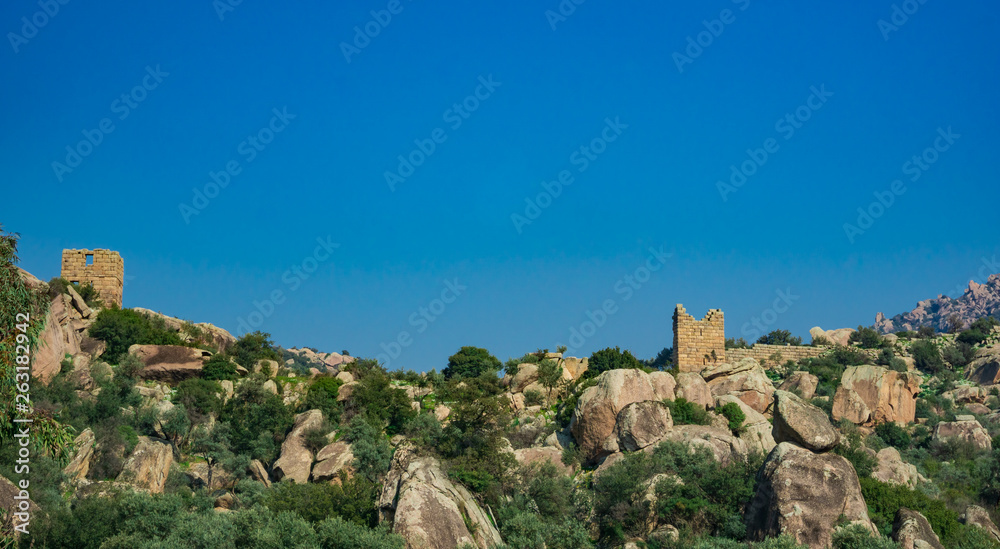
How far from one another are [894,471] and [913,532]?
29.8ft

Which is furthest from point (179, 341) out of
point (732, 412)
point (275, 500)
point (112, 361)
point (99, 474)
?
Answer: point (732, 412)

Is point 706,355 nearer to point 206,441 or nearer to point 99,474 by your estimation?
point 206,441

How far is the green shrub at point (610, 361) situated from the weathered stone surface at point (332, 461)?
15848 mm

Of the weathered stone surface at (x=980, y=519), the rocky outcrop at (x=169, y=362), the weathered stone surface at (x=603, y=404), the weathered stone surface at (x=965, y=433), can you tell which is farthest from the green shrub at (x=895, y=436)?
the rocky outcrop at (x=169, y=362)

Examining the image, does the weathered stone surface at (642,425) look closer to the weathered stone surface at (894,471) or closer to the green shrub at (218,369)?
the weathered stone surface at (894,471)

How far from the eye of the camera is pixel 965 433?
4266 cm

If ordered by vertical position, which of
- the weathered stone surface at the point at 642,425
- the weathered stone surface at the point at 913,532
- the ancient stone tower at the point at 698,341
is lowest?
the weathered stone surface at the point at 913,532

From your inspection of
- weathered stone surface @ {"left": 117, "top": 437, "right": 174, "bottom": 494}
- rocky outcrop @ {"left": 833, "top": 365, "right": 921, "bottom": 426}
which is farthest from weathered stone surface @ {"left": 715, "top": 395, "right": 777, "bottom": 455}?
Answer: weathered stone surface @ {"left": 117, "top": 437, "right": 174, "bottom": 494}

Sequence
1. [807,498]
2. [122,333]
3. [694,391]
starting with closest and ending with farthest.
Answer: [807,498]
[694,391]
[122,333]

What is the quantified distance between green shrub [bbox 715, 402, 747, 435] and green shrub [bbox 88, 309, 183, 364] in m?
28.3

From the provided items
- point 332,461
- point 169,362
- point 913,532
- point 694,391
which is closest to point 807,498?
point 913,532

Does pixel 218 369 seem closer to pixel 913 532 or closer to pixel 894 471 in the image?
pixel 894 471

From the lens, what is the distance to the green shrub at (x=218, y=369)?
144ft

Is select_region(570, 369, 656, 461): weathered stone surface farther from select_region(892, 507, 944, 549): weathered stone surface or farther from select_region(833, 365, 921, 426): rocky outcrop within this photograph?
select_region(833, 365, 921, 426): rocky outcrop
